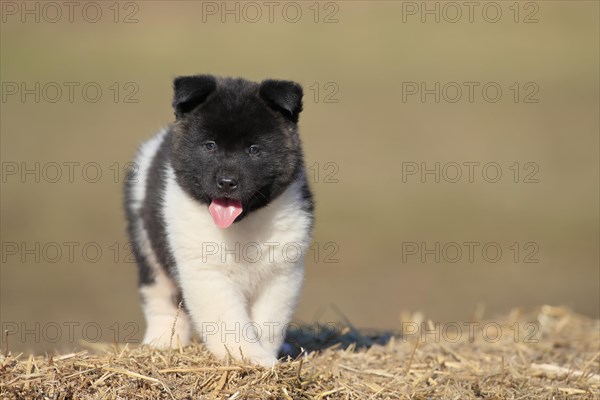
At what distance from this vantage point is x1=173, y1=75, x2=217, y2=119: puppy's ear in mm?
6379

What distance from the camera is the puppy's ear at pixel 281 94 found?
254 inches

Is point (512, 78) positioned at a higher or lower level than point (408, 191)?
higher

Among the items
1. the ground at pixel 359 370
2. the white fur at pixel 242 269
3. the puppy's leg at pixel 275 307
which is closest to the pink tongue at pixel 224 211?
the white fur at pixel 242 269

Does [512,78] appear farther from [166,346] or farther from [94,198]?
[166,346]

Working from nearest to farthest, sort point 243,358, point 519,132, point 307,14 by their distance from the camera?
1. point 243,358
2. point 519,132
3. point 307,14

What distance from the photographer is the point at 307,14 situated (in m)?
27.7

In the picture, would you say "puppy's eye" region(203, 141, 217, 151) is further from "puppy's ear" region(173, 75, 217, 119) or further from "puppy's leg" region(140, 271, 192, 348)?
"puppy's leg" region(140, 271, 192, 348)

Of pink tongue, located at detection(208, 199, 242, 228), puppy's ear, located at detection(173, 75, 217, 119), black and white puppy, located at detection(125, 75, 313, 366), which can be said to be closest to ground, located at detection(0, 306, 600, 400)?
black and white puppy, located at detection(125, 75, 313, 366)

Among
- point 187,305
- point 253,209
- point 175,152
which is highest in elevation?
point 175,152

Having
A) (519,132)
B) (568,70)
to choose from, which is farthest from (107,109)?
(568,70)

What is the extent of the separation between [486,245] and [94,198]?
6.94 m

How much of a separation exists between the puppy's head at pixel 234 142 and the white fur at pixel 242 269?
0.15 meters

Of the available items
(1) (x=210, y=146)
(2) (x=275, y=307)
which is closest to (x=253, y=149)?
(1) (x=210, y=146)

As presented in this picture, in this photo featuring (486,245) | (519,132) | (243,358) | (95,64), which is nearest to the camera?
(243,358)
